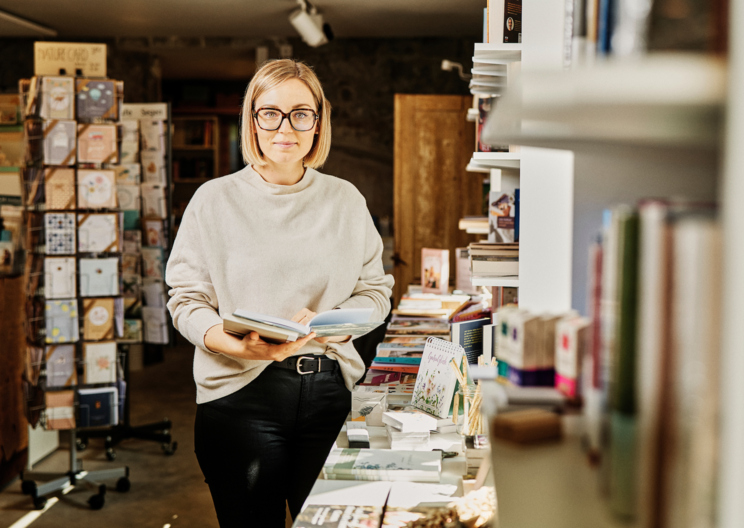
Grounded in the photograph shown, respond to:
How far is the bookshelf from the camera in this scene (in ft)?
1.50

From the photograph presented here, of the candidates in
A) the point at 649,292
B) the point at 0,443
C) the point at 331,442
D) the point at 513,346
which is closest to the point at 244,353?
the point at 331,442

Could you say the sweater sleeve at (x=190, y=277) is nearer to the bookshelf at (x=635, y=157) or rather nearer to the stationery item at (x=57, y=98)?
the bookshelf at (x=635, y=157)

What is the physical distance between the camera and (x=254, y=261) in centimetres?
159

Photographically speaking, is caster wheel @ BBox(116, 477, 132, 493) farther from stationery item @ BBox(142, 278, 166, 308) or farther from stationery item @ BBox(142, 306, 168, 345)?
stationery item @ BBox(142, 278, 166, 308)

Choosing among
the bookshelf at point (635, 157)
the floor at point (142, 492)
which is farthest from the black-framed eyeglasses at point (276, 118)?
the floor at point (142, 492)

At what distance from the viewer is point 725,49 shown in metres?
0.47

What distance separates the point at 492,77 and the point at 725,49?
1.67 metres

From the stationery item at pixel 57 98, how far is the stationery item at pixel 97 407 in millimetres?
1365

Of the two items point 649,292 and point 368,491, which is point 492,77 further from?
point 649,292

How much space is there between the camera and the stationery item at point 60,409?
332 centimetres

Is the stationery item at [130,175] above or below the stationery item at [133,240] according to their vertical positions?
above

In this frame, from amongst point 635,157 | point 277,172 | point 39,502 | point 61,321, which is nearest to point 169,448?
point 39,502

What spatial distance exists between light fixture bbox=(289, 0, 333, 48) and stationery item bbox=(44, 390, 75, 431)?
11.7 ft

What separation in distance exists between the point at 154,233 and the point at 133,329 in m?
0.73
